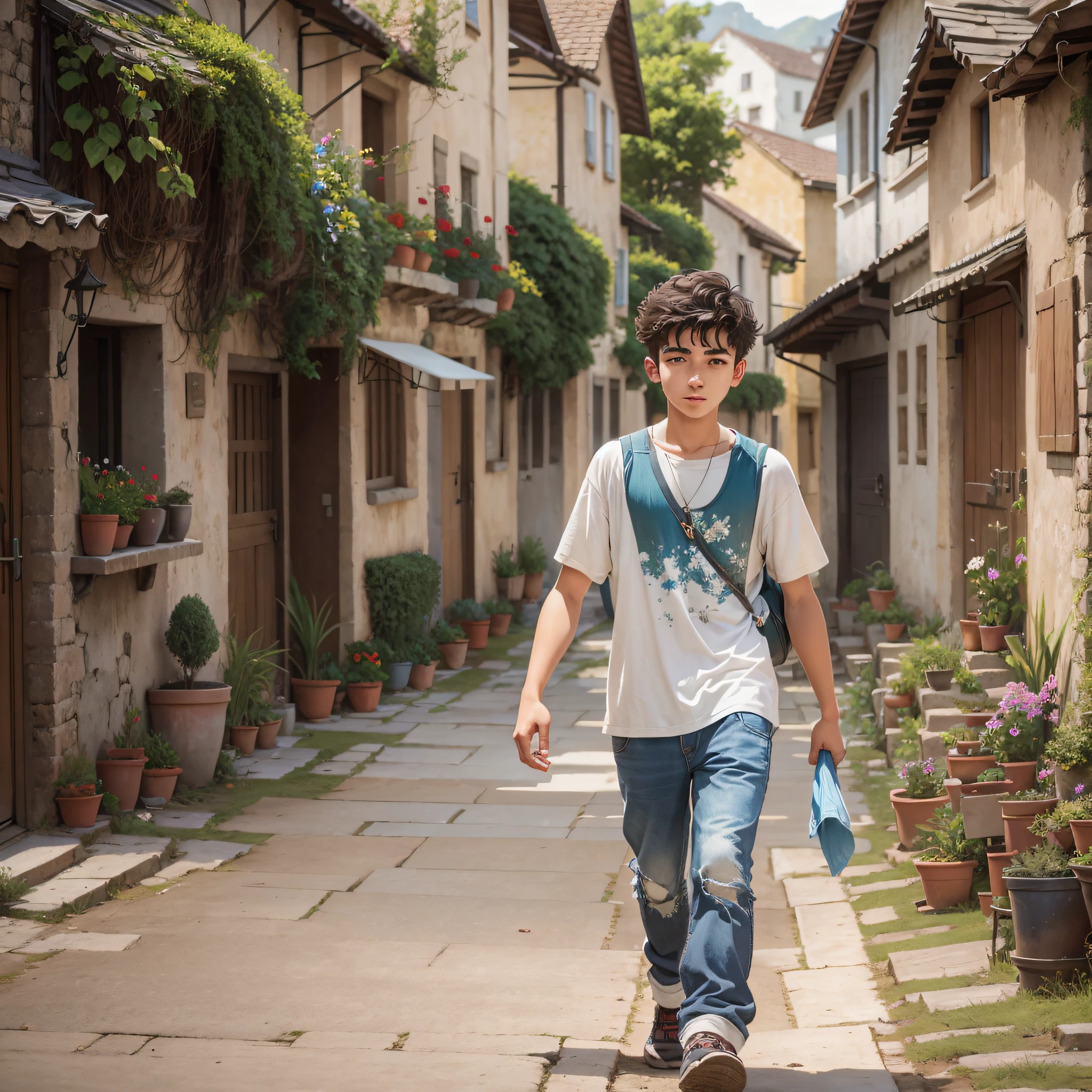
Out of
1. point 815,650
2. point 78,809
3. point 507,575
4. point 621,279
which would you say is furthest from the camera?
point 621,279

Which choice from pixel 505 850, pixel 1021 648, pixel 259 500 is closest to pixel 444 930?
pixel 505 850

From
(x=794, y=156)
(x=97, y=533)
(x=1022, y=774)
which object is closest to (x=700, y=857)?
(x=1022, y=774)

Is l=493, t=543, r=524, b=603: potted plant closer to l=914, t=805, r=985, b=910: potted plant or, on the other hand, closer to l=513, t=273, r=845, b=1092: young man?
l=914, t=805, r=985, b=910: potted plant

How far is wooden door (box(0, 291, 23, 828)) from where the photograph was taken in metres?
6.19

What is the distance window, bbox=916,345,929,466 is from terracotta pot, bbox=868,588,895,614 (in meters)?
1.36

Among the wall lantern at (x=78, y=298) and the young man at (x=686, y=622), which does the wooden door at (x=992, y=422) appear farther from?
the wall lantern at (x=78, y=298)

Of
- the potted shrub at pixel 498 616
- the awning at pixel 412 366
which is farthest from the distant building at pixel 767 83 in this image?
the awning at pixel 412 366

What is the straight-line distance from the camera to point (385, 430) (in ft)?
40.2

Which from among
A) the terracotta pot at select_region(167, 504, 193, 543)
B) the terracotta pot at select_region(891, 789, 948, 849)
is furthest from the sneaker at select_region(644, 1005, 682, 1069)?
the terracotta pot at select_region(167, 504, 193, 543)

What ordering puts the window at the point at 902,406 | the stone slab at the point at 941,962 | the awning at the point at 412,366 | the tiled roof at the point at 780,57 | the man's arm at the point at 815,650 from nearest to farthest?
1. the man's arm at the point at 815,650
2. the stone slab at the point at 941,962
3. the awning at the point at 412,366
4. the window at the point at 902,406
5. the tiled roof at the point at 780,57

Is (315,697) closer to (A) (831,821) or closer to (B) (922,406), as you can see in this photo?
(B) (922,406)

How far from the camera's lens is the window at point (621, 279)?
21.5 metres

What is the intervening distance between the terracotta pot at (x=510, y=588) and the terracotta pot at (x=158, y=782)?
8309mm

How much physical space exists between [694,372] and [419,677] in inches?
324
